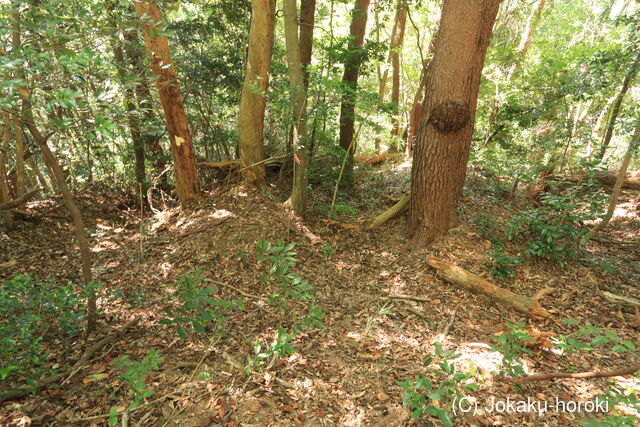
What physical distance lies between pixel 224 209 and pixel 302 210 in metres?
1.45

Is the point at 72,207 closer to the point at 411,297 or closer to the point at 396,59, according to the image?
the point at 411,297

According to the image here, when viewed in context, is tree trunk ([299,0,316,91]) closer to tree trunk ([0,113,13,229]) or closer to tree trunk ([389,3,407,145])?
tree trunk ([389,3,407,145])

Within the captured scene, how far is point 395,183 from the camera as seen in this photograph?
8.74 meters

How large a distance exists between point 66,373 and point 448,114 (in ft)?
17.8

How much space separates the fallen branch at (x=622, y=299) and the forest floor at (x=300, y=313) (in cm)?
11

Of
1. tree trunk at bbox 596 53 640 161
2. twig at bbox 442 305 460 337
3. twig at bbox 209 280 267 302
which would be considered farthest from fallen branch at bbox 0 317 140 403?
tree trunk at bbox 596 53 640 161

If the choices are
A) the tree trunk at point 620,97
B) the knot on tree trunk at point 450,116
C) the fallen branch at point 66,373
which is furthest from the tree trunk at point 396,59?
the fallen branch at point 66,373

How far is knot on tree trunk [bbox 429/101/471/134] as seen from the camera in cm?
478

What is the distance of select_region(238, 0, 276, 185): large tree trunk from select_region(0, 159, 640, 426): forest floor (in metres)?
0.65

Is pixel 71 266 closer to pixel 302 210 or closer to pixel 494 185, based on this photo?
pixel 302 210

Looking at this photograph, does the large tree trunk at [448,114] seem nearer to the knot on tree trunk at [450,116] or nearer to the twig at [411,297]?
the knot on tree trunk at [450,116]

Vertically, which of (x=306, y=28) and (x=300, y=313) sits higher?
(x=306, y=28)

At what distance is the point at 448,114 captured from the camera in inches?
188

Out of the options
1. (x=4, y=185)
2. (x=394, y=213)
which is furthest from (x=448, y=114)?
(x=4, y=185)
